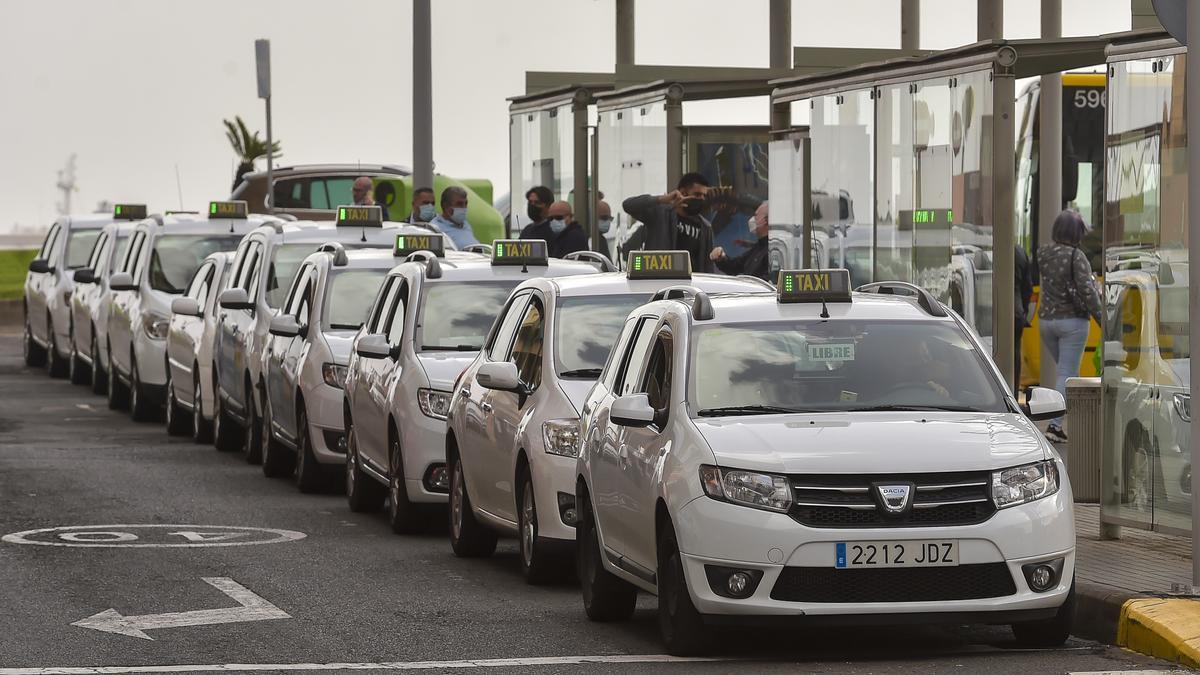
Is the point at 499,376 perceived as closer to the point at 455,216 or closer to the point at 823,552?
the point at 823,552

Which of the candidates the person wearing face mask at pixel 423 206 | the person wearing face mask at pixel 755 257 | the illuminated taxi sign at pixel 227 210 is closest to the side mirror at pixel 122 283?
the illuminated taxi sign at pixel 227 210

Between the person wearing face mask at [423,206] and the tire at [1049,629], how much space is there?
1621cm

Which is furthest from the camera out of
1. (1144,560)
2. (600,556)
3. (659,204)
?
(659,204)

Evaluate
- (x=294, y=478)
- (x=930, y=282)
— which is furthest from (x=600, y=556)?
(x=294, y=478)

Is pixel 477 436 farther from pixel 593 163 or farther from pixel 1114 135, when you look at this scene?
pixel 593 163

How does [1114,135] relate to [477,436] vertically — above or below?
above

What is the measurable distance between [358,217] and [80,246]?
11.6m

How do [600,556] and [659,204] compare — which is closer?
[600,556]

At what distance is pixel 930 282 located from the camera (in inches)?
672

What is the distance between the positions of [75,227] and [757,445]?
23937 millimetres

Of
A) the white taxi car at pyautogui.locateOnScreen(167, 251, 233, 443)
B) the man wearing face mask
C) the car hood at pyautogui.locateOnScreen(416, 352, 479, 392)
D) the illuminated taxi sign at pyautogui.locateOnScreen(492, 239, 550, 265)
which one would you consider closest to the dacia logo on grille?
the car hood at pyautogui.locateOnScreen(416, 352, 479, 392)

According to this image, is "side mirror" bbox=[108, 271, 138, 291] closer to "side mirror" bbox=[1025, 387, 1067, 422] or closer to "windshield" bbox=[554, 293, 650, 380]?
"windshield" bbox=[554, 293, 650, 380]

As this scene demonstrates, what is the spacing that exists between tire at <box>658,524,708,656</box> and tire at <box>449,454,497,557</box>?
3.77 metres

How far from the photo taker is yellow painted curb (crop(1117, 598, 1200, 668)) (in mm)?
9594
